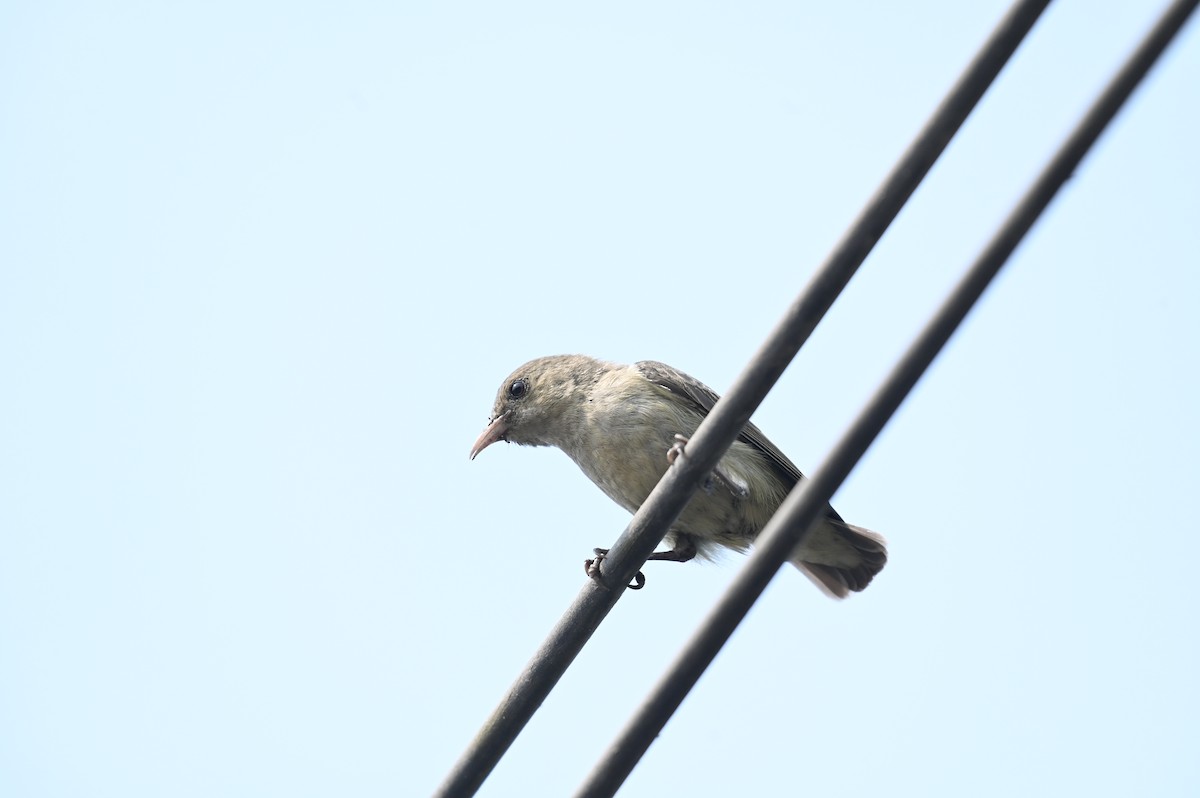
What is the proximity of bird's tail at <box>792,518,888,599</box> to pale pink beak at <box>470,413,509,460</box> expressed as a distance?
6.87 ft

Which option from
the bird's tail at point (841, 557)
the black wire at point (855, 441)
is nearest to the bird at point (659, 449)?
the bird's tail at point (841, 557)

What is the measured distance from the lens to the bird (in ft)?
21.2

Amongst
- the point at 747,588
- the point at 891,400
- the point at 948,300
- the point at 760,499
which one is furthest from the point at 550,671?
the point at 760,499

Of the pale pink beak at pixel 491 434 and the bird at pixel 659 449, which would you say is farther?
the pale pink beak at pixel 491 434

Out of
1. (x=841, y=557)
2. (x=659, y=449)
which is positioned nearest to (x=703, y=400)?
(x=659, y=449)

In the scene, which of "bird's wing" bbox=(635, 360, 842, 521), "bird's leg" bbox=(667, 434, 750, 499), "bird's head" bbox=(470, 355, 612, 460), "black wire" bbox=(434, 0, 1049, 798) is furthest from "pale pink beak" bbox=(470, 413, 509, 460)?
"black wire" bbox=(434, 0, 1049, 798)

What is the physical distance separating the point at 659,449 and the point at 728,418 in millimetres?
2987

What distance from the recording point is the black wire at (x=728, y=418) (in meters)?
2.90

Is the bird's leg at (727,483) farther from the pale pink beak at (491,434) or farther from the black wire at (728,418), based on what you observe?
the black wire at (728,418)

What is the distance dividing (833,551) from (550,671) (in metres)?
3.69

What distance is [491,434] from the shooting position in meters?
7.71

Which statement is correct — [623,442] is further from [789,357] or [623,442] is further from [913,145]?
[913,145]

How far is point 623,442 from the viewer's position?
655cm

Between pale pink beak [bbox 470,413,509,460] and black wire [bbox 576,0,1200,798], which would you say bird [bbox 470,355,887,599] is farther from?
black wire [bbox 576,0,1200,798]
